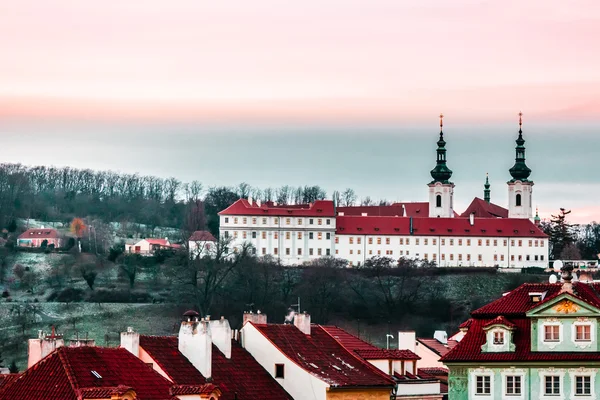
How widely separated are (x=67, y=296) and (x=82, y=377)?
5423 inches

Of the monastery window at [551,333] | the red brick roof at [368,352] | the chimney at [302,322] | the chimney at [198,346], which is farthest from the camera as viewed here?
the red brick roof at [368,352]

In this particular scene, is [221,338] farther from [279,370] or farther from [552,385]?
[552,385]

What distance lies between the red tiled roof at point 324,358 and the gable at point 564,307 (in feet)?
14.6

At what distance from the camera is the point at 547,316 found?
5278 cm

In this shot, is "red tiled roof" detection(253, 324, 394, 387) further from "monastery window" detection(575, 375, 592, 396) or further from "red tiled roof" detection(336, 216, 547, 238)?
"red tiled roof" detection(336, 216, 547, 238)

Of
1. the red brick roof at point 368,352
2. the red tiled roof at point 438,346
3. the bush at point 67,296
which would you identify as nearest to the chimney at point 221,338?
the red brick roof at point 368,352

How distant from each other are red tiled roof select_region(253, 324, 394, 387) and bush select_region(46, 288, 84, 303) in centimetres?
12156

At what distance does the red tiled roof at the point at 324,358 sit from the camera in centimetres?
5288

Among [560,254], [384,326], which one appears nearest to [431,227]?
[560,254]

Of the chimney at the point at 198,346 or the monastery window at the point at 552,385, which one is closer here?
the chimney at the point at 198,346

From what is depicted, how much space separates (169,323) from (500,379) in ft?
363

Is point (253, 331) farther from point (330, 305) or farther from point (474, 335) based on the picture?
point (330, 305)

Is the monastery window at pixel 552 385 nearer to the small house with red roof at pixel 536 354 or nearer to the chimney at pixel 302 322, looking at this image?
the small house with red roof at pixel 536 354

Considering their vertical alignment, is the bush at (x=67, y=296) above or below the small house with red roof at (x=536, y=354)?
above
